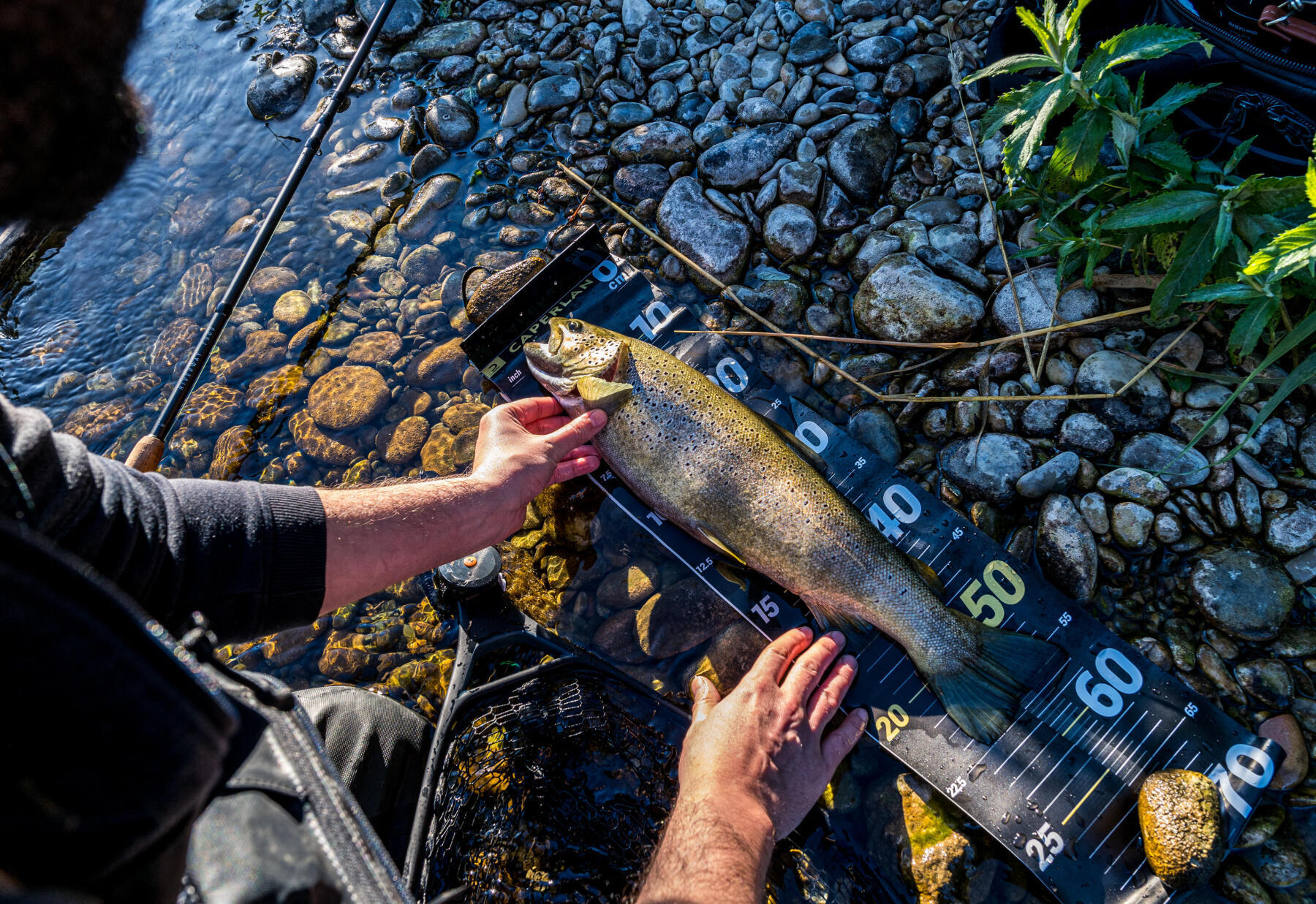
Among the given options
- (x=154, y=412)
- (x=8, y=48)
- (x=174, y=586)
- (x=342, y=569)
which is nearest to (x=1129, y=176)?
(x=342, y=569)

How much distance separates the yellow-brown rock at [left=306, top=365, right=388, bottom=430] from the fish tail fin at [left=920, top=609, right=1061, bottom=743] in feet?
14.0

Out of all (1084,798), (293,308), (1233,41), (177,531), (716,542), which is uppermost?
(1233,41)

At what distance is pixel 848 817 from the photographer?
365 cm

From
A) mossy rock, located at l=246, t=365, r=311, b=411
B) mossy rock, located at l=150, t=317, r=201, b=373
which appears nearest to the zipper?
mossy rock, located at l=246, t=365, r=311, b=411

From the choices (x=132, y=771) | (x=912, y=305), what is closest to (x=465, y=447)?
(x=912, y=305)

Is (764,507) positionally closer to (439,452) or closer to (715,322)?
Answer: (715,322)

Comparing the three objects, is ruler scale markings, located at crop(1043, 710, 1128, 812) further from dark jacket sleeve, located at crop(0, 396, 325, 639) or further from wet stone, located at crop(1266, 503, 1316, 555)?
dark jacket sleeve, located at crop(0, 396, 325, 639)

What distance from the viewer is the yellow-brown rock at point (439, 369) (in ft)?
17.0

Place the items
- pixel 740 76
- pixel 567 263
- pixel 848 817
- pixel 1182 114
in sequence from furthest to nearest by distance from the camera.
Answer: pixel 740 76
pixel 567 263
pixel 1182 114
pixel 848 817

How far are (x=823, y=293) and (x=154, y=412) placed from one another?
535cm

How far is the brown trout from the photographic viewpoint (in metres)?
3.57

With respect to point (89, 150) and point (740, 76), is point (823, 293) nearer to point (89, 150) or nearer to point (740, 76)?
point (740, 76)

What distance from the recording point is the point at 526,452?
3908mm

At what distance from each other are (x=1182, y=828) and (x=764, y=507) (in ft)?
7.85
